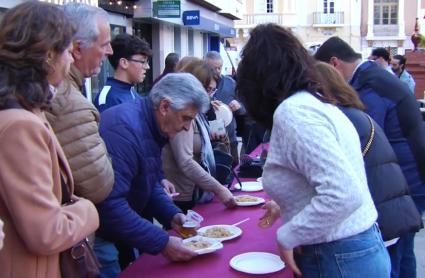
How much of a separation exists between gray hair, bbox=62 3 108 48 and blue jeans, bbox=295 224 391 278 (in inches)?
58.5

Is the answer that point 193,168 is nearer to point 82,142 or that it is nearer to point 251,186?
point 251,186

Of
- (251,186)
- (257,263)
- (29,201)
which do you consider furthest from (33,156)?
(251,186)

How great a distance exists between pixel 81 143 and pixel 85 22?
838 mm

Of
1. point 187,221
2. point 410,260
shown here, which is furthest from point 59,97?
point 410,260

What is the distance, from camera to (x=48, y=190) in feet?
5.03

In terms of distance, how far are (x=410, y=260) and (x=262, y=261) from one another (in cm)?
142

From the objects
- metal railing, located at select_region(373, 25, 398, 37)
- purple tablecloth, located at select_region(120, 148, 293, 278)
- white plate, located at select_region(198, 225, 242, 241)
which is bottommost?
purple tablecloth, located at select_region(120, 148, 293, 278)

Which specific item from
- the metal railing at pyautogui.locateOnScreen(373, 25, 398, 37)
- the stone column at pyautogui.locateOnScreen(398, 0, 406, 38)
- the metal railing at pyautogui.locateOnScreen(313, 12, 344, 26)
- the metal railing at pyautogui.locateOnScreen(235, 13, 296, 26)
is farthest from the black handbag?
the metal railing at pyautogui.locateOnScreen(373, 25, 398, 37)

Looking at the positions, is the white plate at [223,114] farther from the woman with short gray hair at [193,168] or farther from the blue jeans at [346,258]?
the blue jeans at [346,258]

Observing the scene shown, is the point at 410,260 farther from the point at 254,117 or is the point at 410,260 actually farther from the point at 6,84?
the point at 6,84

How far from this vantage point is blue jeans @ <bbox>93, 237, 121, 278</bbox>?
101 inches

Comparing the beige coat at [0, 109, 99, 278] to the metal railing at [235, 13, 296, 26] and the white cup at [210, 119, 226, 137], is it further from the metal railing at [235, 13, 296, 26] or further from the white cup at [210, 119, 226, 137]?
the metal railing at [235, 13, 296, 26]

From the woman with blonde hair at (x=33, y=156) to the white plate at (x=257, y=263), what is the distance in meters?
0.74

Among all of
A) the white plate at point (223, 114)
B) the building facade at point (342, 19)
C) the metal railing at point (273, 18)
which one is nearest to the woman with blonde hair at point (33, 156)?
the white plate at point (223, 114)
